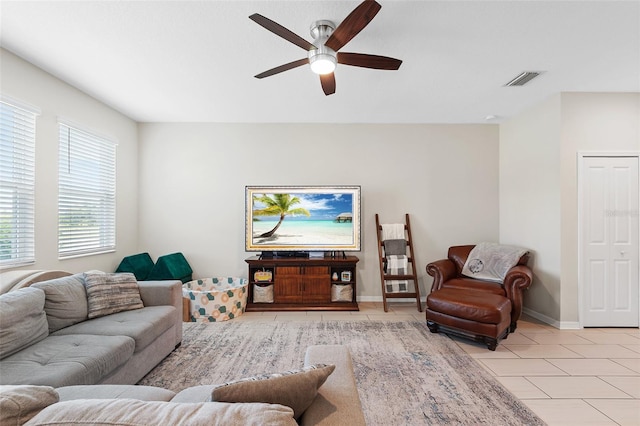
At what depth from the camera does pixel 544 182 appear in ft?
12.6

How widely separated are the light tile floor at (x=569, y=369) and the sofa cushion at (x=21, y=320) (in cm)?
213

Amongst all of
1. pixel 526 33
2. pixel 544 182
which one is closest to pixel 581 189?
pixel 544 182

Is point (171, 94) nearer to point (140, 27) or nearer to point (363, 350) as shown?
point (140, 27)

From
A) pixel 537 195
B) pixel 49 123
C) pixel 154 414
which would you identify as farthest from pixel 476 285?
pixel 49 123

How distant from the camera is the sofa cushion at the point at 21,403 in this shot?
2.46 feet

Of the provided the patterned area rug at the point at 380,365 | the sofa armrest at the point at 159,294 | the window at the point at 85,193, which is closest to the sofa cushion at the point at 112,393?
the patterned area rug at the point at 380,365

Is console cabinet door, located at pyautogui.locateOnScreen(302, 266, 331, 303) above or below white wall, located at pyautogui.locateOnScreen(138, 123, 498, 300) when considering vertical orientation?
below

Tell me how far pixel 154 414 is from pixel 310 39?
8.64 ft

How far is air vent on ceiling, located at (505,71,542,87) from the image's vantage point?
10.1 feet

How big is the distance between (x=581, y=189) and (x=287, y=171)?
371cm

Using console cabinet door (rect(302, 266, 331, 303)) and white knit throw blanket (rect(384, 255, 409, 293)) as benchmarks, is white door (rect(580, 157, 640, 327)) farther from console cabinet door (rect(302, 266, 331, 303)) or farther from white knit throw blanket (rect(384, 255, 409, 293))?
console cabinet door (rect(302, 266, 331, 303))

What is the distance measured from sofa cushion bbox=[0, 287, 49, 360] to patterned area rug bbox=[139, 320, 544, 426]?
827 mm

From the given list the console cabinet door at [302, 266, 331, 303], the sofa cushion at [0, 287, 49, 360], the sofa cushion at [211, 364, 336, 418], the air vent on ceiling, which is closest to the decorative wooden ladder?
the console cabinet door at [302, 266, 331, 303]

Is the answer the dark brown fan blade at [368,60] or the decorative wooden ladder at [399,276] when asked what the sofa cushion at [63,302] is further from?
the decorative wooden ladder at [399,276]
